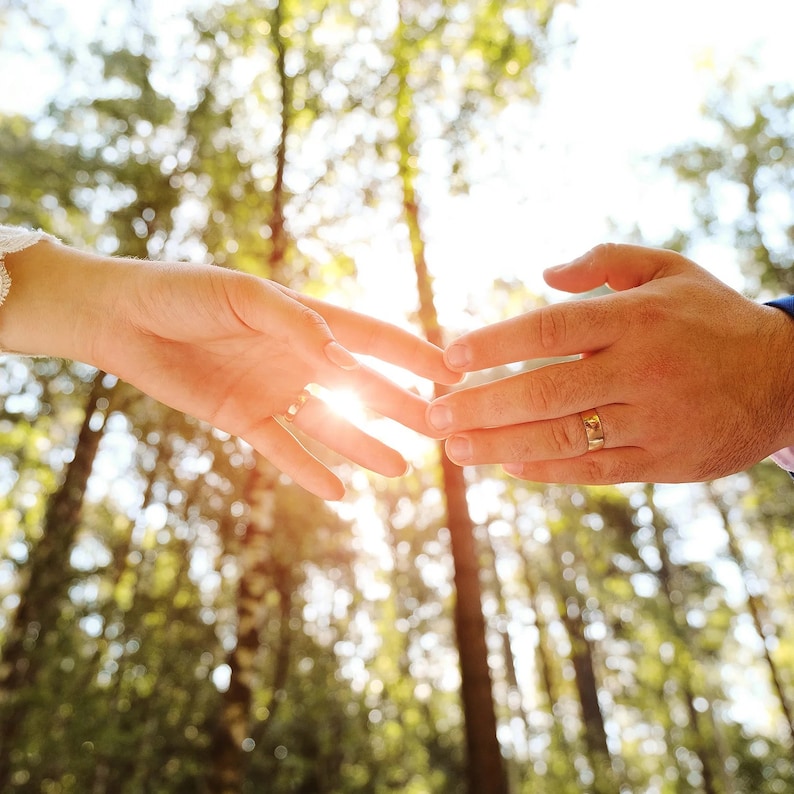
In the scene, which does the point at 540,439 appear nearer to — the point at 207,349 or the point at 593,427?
the point at 593,427

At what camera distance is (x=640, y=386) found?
148 cm

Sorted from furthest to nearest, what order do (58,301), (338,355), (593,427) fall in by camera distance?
(58,301), (593,427), (338,355)

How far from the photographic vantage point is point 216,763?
555cm

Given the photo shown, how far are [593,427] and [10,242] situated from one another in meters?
1.89

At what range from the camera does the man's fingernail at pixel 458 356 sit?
61.4 inches

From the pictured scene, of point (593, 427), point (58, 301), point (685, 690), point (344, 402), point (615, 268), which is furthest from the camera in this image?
point (685, 690)

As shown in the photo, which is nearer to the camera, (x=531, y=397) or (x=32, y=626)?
(x=531, y=397)

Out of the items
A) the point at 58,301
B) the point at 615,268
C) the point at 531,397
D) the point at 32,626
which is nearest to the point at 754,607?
the point at 32,626

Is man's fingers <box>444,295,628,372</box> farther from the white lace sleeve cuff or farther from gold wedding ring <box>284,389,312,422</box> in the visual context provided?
the white lace sleeve cuff

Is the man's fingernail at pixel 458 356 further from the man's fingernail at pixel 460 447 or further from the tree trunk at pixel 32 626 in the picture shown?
the tree trunk at pixel 32 626

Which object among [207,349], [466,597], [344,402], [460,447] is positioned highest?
[466,597]

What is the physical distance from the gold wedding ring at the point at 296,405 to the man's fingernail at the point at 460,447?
0.60 meters

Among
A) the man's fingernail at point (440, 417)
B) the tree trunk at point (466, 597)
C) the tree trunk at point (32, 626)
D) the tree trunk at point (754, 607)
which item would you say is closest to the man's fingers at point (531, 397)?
the man's fingernail at point (440, 417)

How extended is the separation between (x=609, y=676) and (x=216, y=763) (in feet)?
82.1
